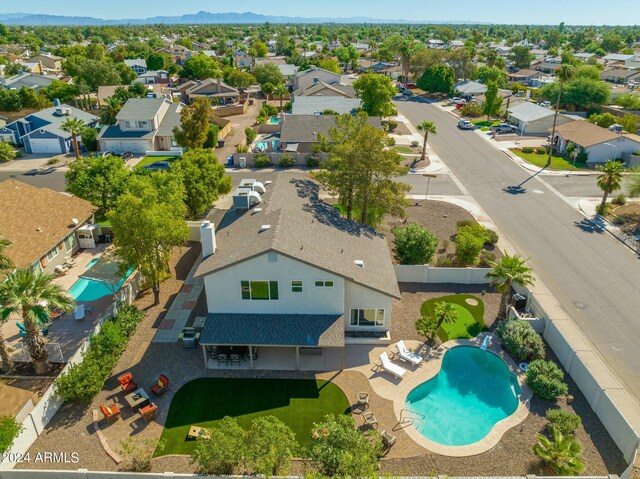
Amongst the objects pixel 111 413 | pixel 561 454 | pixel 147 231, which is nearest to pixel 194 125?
pixel 147 231

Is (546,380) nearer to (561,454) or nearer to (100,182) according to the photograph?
(561,454)

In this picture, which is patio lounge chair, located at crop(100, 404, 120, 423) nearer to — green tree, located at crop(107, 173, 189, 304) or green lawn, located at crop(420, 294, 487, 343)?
green tree, located at crop(107, 173, 189, 304)

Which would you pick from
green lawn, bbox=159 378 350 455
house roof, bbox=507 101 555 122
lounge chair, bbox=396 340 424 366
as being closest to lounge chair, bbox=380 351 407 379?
lounge chair, bbox=396 340 424 366

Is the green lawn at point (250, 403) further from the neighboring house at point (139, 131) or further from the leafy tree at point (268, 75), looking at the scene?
the leafy tree at point (268, 75)

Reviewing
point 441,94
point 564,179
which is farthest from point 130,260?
point 441,94

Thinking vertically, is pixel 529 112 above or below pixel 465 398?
above

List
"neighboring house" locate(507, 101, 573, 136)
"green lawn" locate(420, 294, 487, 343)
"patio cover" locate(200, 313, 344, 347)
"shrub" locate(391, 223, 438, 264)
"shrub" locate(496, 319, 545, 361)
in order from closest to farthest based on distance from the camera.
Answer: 1. "patio cover" locate(200, 313, 344, 347)
2. "shrub" locate(496, 319, 545, 361)
3. "green lawn" locate(420, 294, 487, 343)
4. "shrub" locate(391, 223, 438, 264)
5. "neighboring house" locate(507, 101, 573, 136)
